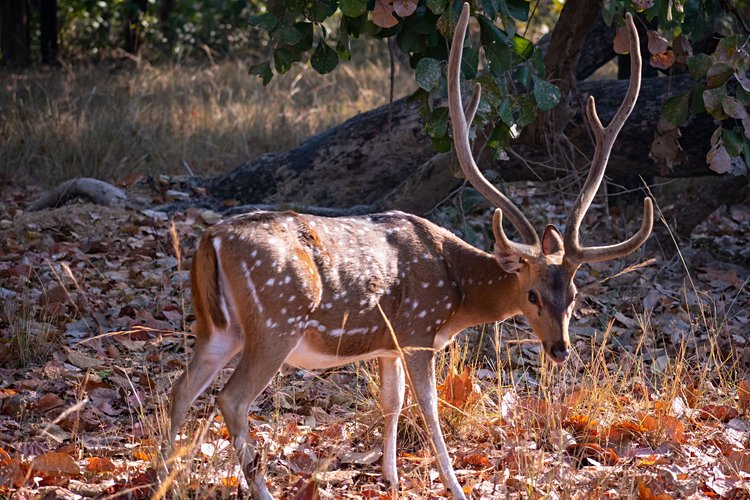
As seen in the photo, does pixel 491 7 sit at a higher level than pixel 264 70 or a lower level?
higher

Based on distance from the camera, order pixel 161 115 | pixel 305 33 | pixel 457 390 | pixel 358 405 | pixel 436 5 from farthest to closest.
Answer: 1. pixel 161 115
2. pixel 305 33
3. pixel 358 405
4. pixel 436 5
5. pixel 457 390

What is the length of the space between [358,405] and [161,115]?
6.72 m

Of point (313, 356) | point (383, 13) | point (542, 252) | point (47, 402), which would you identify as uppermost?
point (383, 13)

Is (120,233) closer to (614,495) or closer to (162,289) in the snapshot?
(162,289)

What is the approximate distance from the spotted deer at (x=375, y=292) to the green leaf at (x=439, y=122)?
0.44 m

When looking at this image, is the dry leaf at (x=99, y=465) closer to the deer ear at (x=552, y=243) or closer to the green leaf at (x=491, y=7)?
the deer ear at (x=552, y=243)

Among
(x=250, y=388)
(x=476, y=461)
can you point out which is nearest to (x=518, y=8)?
(x=476, y=461)

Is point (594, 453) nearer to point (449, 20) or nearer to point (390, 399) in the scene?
point (390, 399)

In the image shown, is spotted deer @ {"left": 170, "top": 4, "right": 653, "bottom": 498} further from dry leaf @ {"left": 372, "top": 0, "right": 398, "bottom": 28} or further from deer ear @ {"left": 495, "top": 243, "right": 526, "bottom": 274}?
dry leaf @ {"left": 372, "top": 0, "right": 398, "bottom": 28}

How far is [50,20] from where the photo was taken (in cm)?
1558

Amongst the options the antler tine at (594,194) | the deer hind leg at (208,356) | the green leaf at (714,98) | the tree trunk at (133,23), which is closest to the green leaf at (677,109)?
the green leaf at (714,98)

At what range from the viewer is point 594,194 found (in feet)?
16.6

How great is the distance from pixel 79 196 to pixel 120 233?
40.9 inches

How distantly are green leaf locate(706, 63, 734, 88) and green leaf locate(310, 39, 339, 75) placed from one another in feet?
7.32
